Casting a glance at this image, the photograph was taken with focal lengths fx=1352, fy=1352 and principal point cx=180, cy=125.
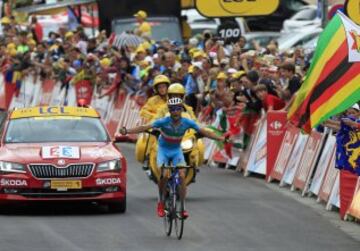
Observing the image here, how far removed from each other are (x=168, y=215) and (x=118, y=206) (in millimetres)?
2590

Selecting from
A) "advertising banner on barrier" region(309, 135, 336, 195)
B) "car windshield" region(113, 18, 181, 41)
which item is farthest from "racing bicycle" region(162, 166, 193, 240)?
"car windshield" region(113, 18, 181, 41)

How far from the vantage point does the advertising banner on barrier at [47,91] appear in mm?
38625

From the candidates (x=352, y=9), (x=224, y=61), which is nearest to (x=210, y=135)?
(x=352, y=9)

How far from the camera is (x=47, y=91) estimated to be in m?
39.0

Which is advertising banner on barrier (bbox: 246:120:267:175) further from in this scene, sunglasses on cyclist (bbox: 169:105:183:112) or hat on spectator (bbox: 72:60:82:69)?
hat on spectator (bbox: 72:60:82:69)

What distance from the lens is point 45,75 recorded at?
3919 centimetres

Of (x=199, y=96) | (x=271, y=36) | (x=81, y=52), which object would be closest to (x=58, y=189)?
(x=199, y=96)

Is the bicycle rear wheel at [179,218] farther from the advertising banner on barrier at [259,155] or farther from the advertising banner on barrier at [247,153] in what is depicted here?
the advertising banner on barrier at [247,153]

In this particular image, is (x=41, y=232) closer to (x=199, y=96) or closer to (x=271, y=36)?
(x=199, y=96)

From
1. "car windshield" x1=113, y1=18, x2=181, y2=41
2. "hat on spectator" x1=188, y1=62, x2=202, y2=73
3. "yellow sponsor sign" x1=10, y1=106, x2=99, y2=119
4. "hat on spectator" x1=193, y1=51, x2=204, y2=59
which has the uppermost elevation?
"hat on spectator" x1=193, y1=51, x2=204, y2=59

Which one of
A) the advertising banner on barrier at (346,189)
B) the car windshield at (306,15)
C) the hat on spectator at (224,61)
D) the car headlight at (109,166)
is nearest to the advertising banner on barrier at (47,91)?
the hat on spectator at (224,61)

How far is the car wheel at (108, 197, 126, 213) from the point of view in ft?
60.2

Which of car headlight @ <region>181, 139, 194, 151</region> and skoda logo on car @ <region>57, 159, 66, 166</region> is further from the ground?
car headlight @ <region>181, 139, 194, 151</region>

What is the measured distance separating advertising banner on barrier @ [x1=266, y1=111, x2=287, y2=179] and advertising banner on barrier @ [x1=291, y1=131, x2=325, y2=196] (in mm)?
1535
